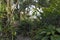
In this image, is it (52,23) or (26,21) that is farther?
(26,21)

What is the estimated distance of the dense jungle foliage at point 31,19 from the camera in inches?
276

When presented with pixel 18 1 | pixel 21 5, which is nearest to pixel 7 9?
pixel 18 1

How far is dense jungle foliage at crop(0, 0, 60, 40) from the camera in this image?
23.0 ft

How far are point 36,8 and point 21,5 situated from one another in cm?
62

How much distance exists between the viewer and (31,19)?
8297 millimetres

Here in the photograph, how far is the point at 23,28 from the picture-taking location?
823 cm

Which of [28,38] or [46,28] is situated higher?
[46,28]

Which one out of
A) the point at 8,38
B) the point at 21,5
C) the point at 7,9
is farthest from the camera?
the point at 21,5

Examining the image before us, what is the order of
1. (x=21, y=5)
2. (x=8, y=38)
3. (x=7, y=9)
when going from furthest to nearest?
(x=21, y=5), (x=8, y=38), (x=7, y=9)

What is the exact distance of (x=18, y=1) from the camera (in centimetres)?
721

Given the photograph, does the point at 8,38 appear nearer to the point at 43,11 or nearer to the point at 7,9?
the point at 7,9

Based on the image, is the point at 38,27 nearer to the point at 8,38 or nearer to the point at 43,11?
the point at 43,11

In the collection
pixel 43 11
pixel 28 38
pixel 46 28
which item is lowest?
pixel 28 38

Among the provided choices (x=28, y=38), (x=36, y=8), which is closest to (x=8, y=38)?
(x=28, y=38)
